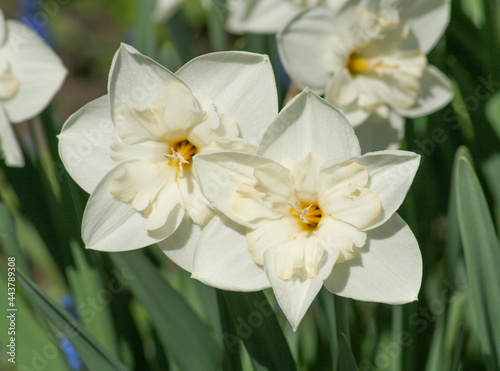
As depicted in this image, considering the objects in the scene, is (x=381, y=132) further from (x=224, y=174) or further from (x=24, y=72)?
(x=24, y=72)

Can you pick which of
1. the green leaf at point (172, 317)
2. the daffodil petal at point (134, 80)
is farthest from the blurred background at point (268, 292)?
the daffodil petal at point (134, 80)

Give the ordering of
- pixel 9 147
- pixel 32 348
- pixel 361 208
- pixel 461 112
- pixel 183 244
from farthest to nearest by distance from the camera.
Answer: pixel 461 112, pixel 32 348, pixel 9 147, pixel 183 244, pixel 361 208

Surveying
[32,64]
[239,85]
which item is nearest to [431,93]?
[239,85]

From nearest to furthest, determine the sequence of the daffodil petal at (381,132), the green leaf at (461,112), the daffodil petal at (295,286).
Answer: the daffodil petal at (295,286) → the daffodil petal at (381,132) → the green leaf at (461,112)

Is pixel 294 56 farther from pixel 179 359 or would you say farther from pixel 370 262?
pixel 179 359

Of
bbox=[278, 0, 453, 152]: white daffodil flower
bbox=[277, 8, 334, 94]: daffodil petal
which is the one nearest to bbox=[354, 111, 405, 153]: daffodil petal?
bbox=[278, 0, 453, 152]: white daffodil flower

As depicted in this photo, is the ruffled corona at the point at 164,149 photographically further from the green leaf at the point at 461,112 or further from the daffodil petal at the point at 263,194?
the green leaf at the point at 461,112

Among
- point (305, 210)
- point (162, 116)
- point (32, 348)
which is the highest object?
point (162, 116)
